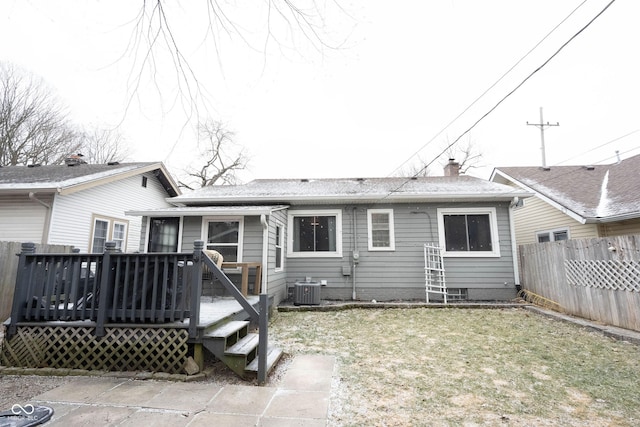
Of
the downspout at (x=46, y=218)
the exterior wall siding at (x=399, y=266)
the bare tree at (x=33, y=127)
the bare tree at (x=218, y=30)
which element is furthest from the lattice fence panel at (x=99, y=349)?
the bare tree at (x=33, y=127)

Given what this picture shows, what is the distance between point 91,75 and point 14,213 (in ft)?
26.6

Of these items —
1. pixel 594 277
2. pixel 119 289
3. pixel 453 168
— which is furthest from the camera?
pixel 453 168

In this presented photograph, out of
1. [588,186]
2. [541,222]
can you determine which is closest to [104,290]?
[541,222]

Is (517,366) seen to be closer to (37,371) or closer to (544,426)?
(544,426)

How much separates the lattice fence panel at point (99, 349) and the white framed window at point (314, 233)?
5148mm

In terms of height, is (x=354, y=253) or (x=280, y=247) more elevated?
(x=280, y=247)

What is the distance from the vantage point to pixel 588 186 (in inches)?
396

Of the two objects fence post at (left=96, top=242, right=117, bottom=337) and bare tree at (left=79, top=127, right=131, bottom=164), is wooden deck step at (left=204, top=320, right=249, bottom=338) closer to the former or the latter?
fence post at (left=96, top=242, right=117, bottom=337)

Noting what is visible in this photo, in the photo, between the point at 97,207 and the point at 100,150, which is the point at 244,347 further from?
the point at 100,150

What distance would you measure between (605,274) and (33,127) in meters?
21.6

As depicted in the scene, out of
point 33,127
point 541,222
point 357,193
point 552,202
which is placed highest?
point 33,127

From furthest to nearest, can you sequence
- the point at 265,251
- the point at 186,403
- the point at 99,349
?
the point at 265,251
the point at 99,349
the point at 186,403

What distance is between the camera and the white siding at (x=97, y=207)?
7750mm

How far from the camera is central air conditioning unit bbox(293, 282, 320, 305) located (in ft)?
23.7
